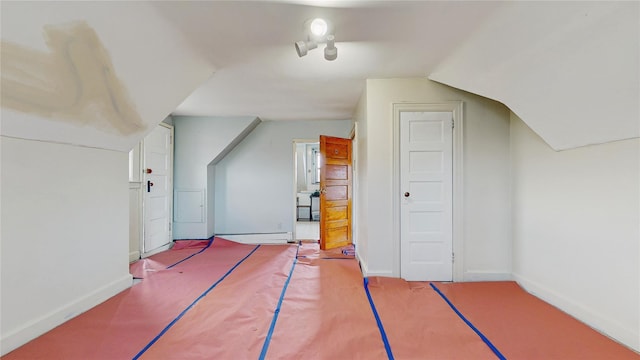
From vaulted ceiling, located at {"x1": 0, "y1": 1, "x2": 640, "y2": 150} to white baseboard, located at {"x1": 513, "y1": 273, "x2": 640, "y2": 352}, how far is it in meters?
1.33

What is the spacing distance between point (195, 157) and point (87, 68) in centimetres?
A: 307

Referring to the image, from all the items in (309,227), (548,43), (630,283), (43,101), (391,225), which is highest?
(548,43)

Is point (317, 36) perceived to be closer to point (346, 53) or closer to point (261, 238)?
point (346, 53)

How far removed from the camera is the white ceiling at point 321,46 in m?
1.75

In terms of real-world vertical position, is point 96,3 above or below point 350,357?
above

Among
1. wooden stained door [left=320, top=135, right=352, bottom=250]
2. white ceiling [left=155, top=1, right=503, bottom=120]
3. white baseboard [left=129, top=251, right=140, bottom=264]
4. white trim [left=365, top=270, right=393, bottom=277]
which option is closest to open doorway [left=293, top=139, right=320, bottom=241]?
wooden stained door [left=320, top=135, right=352, bottom=250]

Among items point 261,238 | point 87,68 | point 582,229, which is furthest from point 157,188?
point 582,229

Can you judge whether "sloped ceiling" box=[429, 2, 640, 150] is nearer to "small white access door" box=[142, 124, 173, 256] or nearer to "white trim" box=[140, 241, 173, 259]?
"small white access door" box=[142, 124, 173, 256]

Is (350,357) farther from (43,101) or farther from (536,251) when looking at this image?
(43,101)

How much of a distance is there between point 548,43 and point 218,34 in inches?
90.6

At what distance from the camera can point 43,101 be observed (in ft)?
5.50

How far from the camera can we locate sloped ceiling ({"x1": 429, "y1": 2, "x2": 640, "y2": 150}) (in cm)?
143

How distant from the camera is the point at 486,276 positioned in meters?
2.94

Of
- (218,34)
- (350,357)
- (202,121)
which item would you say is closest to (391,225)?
(350,357)
